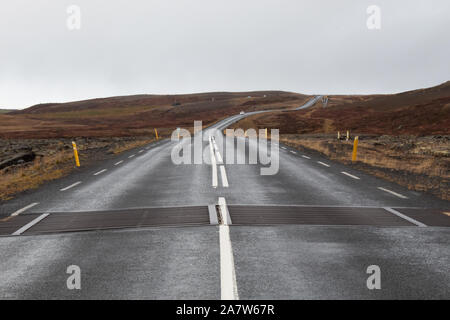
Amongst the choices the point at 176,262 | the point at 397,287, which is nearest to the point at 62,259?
the point at 176,262

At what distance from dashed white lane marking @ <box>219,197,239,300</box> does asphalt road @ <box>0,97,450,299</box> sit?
1 centimetres

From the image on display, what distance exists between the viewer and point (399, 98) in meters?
82.6

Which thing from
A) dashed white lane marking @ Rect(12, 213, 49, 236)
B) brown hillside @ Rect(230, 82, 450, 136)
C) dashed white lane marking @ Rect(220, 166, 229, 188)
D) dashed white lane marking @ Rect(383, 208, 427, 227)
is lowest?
dashed white lane marking @ Rect(383, 208, 427, 227)

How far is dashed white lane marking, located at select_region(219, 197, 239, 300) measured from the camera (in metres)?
4.38

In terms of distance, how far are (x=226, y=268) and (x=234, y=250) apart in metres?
0.74

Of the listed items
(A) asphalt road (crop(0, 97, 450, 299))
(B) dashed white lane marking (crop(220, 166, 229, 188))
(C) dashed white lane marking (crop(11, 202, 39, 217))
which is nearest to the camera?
(A) asphalt road (crop(0, 97, 450, 299))

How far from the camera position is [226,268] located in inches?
203

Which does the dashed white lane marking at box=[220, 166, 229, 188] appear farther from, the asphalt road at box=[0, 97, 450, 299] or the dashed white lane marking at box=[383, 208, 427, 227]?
the dashed white lane marking at box=[383, 208, 427, 227]

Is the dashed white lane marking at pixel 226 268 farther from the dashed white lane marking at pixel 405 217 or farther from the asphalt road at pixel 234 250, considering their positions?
the dashed white lane marking at pixel 405 217

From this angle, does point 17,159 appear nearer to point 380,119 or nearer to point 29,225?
point 29,225

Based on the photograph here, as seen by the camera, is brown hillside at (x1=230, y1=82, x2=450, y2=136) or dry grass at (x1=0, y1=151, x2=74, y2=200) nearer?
dry grass at (x1=0, y1=151, x2=74, y2=200)

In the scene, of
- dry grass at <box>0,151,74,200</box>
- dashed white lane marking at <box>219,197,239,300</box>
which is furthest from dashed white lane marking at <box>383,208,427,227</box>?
dry grass at <box>0,151,74,200</box>

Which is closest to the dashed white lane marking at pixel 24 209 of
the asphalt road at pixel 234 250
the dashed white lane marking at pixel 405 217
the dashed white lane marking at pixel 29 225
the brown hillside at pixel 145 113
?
the asphalt road at pixel 234 250

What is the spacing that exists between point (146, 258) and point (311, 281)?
238cm
